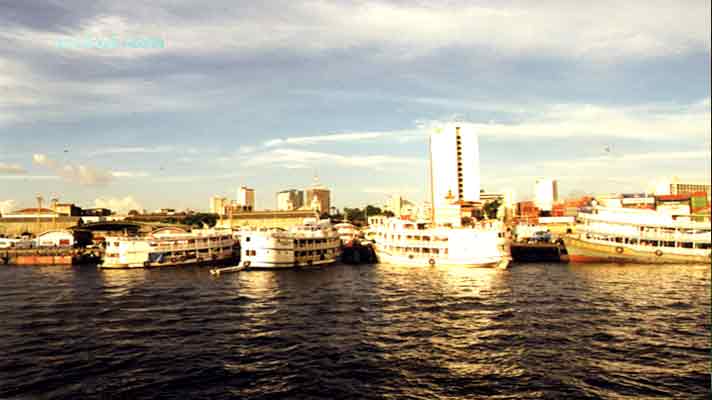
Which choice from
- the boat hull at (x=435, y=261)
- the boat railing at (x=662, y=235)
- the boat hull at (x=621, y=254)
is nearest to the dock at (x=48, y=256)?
the boat hull at (x=435, y=261)

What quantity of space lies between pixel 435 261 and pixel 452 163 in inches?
4222

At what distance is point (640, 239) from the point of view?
256ft

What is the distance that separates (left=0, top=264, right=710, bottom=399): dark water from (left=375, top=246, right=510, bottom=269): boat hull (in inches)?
409

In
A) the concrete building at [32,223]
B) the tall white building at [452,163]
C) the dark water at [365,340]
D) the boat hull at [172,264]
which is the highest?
the tall white building at [452,163]

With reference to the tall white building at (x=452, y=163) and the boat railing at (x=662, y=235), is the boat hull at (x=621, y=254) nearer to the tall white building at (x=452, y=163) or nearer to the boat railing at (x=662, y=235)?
the boat railing at (x=662, y=235)

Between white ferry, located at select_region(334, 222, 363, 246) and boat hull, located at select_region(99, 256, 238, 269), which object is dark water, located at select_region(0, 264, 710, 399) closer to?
boat hull, located at select_region(99, 256, 238, 269)

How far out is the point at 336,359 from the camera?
2822cm

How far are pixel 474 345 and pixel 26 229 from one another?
194 metres

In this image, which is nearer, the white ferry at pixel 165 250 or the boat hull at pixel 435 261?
the boat hull at pixel 435 261

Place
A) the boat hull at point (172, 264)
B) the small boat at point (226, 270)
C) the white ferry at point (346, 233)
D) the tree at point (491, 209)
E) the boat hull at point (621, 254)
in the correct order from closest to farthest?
1. the small boat at point (226, 270)
2. the boat hull at point (621, 254)
3. the boat hull at point (172, 264)
4. the white ferry at point (346, 233)
5. the tree at point (491, 209)

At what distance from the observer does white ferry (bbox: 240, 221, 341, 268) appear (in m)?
74.2

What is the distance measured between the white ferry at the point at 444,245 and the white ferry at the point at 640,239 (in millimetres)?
19172

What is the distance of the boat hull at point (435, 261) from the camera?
223 feet

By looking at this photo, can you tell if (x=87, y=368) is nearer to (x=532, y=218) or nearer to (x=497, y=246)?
(x=497, y=246)
